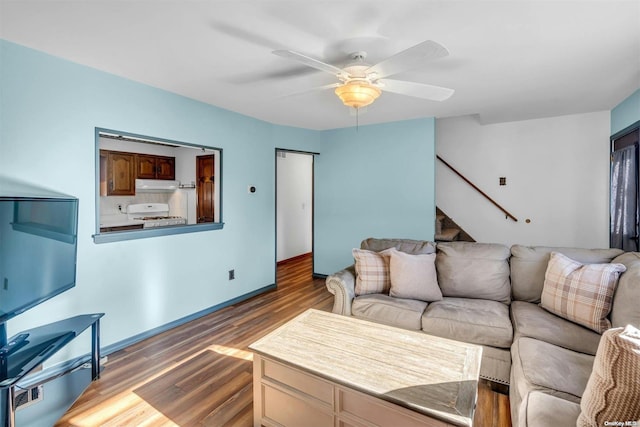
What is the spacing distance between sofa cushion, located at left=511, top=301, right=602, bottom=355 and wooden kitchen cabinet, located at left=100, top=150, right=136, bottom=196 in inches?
202

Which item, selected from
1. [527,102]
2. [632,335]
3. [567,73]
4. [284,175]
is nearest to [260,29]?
[632,335]

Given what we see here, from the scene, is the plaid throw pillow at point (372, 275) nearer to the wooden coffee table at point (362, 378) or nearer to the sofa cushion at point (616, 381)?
the wooden coffee table at point (362, 378)

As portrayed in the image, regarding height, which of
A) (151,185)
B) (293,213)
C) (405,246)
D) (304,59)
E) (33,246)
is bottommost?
(405,246)

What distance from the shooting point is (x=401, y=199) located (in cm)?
420

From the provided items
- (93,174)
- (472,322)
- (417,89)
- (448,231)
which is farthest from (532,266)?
(93,174)

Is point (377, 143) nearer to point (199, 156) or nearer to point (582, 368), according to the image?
point (199, 156)

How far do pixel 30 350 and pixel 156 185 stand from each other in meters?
3.52

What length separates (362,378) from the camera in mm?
1421

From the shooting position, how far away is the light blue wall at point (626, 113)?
3.03 metres

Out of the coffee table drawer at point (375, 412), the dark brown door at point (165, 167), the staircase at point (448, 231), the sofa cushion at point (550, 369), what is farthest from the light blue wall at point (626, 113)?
the dark brown door at point (165, 167)

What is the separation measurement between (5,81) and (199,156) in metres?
2.89

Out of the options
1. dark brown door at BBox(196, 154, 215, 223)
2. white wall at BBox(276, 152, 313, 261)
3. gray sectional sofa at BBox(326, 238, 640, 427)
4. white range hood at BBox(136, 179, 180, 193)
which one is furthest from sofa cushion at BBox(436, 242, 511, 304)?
Answer: white range hood at BBox(136, 179, 180, 193)

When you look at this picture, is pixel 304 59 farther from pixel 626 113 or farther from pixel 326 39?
pixel 626 113

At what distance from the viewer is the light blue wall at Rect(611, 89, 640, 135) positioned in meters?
3.03
